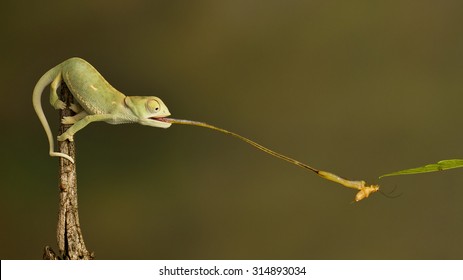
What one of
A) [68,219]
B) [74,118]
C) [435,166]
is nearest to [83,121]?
[74,118]

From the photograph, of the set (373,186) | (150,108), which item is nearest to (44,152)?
(150,108)

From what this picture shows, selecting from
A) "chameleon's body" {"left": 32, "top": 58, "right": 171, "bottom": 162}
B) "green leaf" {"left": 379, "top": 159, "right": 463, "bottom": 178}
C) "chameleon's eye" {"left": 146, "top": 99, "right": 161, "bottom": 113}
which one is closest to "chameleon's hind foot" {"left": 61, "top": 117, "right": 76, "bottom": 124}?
"chameleon's body" {"left": 32, "top": 58, "right": 171, "bottom": 162}

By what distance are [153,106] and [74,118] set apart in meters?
0.14

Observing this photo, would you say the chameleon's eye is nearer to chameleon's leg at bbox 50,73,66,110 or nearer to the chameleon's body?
the chameleon's body

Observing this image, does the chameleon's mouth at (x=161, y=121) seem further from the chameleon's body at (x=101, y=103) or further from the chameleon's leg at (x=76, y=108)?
the chameleon's leg at (x=76, y=108)

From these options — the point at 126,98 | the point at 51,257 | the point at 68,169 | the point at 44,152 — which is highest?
the point at 44,152

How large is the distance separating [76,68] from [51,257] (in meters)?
0.31

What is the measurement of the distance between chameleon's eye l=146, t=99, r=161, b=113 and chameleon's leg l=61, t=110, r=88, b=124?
111mm

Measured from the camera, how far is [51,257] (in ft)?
3.15

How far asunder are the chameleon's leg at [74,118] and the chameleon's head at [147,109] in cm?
8

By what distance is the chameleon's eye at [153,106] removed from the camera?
949 millimetres

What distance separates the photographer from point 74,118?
3.19ft
